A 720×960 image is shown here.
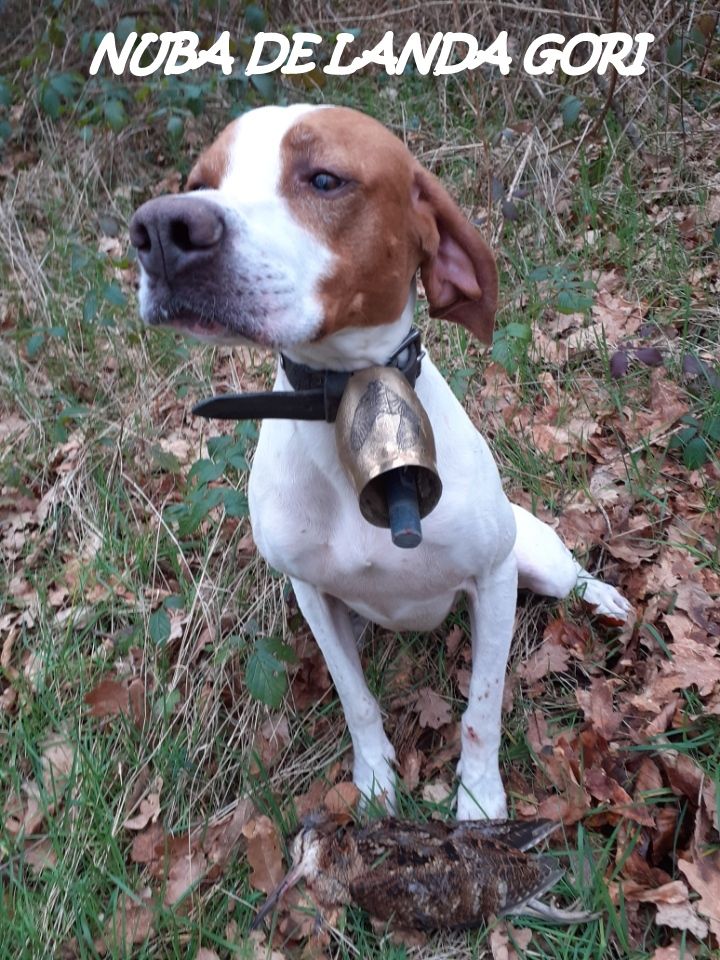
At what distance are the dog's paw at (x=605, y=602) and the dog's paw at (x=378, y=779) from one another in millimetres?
842

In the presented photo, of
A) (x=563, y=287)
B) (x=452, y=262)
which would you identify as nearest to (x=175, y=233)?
(x=452, y=262)

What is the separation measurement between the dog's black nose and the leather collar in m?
0.33

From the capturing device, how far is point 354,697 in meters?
2.49

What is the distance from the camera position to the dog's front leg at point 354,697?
243 cm

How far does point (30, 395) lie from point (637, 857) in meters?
3.48

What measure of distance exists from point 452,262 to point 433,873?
5.04ft

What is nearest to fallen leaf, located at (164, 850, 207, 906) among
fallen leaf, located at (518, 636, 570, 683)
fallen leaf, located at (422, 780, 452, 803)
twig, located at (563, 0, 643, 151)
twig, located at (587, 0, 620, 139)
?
fallen leaf, located at (422, 780, 452, 803)

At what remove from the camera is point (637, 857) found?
217 centimetres

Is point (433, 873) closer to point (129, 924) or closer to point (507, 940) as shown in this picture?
point (507, 940)

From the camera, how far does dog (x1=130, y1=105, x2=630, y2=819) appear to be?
160cm

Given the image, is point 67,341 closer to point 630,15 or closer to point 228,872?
point 228,872

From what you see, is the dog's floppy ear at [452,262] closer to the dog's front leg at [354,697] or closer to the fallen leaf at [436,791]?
the dog's front leg at [354,697]

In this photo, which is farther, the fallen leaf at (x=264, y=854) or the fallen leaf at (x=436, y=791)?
the fallen leaf at (x=436, y=791)

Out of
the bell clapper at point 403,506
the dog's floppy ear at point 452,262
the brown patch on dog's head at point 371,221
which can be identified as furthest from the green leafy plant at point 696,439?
the bell clapper at point 403,506
